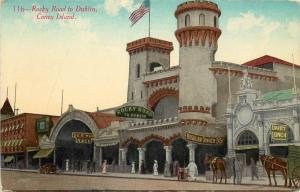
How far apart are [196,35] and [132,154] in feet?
17.2

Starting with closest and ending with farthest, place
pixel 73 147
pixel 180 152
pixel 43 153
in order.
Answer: pixel 73 147 < pixel 43 153 < pixel 180 152

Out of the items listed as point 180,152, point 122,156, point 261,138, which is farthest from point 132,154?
point 261,138

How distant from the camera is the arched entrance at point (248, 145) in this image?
20.3m

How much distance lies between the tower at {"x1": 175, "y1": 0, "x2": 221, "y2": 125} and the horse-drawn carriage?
3.05 metres

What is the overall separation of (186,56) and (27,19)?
6.69 m

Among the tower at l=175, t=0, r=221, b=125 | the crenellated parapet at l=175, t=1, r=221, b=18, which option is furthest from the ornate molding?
the crenellated parapet at l=175, t=1, r=221, b=18

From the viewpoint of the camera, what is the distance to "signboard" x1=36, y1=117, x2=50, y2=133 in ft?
68.5

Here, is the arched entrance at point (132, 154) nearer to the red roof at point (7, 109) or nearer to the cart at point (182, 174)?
the cart at point (182, 174)

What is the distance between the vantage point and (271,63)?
2148cm

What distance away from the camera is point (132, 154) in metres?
22.7

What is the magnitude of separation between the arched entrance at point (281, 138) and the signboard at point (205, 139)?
6.01 ft

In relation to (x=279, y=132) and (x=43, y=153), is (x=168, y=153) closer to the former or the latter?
(x=279, y=132)

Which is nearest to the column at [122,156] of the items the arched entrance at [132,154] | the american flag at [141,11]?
the arched entrance at [132,154]

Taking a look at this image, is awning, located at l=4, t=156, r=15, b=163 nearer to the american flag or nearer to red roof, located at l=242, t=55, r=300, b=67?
the american flag
